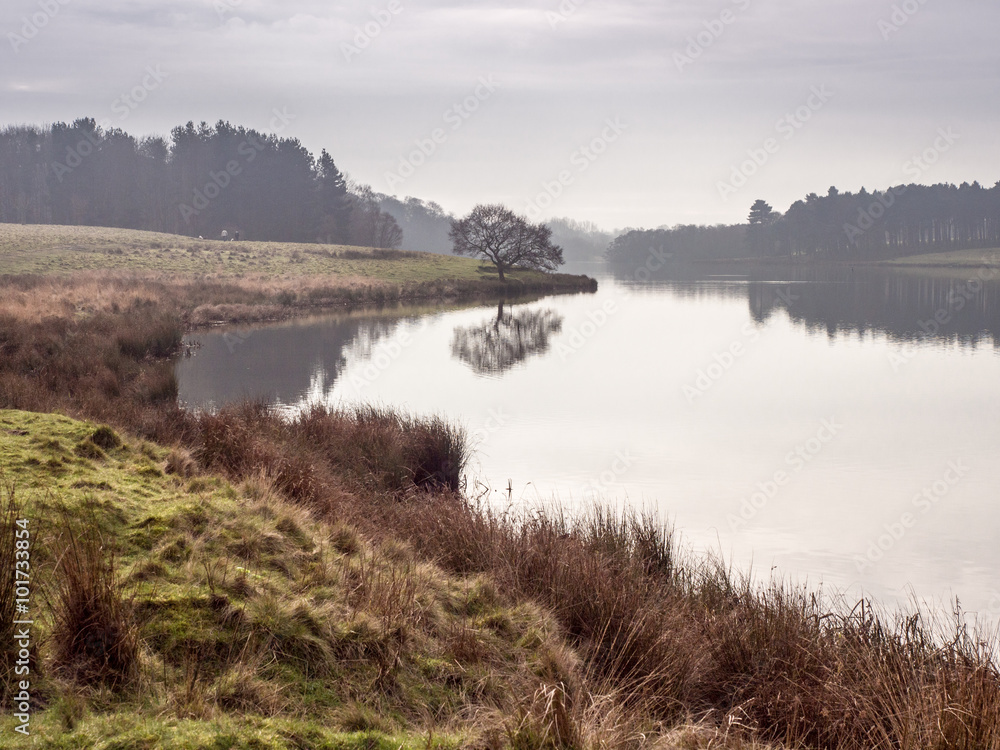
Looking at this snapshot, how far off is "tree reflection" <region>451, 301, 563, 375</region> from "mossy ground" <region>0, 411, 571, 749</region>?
1626 centimetres

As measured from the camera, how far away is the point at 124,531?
5.52 meters

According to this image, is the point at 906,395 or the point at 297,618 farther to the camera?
the point at 906,395

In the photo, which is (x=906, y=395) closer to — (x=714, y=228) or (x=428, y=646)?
(x=428, y=646)

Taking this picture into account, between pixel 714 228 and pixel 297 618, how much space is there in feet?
520

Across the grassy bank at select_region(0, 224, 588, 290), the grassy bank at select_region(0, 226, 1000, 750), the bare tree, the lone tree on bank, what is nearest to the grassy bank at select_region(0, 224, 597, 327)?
the grassy bank at select_region(0, 224, 588, 290)

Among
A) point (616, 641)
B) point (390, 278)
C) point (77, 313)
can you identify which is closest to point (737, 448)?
point (616, 641)

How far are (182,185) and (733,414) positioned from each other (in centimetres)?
9590

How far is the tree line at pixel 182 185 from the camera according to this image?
9244 cm

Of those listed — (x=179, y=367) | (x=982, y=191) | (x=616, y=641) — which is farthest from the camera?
(x=982, y=191)

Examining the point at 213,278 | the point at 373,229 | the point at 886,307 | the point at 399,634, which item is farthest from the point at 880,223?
the point at 399,634

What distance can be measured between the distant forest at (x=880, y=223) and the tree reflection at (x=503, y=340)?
298 feet

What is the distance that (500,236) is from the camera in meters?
65.6

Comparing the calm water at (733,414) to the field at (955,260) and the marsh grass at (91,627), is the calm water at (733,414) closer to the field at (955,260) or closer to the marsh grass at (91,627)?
the marsh grass at (91,627)

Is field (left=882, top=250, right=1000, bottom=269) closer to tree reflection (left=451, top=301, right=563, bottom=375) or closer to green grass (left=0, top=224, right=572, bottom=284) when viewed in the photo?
green grass (left=0, top=224, right=572, bottom=284)
